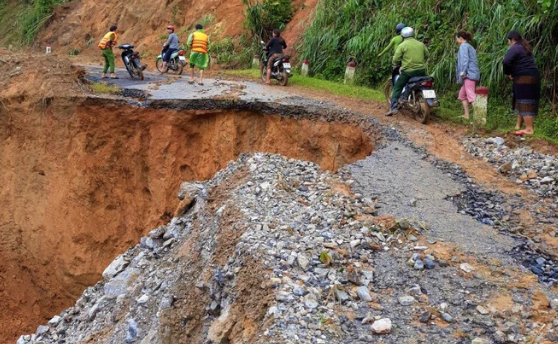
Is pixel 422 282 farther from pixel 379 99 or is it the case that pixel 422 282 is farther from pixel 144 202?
pixel 144 202

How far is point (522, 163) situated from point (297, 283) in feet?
15.4

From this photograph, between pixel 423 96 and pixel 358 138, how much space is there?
4.36ft

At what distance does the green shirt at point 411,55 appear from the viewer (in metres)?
10.4

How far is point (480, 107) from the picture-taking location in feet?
32.8

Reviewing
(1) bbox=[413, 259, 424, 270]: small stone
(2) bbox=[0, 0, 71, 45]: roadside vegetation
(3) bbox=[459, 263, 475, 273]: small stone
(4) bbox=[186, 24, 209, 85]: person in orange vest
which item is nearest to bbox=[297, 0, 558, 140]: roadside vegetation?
(4) bbox=[186, 24, 209, 85]: person in orange vest

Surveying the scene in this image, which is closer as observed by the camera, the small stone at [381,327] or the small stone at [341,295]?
the small stone at [381,327]

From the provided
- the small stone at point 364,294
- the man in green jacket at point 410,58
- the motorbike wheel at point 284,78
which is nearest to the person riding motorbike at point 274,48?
the motorbike wheel at point 284,78

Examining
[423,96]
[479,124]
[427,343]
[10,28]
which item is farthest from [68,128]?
[10,28]

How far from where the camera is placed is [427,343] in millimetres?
4387

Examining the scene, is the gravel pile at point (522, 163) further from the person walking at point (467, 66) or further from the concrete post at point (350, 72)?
the concrete post at point (350, 72)

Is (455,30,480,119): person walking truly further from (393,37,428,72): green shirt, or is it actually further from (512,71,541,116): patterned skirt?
(512,71,541,116): patterned skirt

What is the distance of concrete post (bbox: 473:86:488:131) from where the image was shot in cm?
993

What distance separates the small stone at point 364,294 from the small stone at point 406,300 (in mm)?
255

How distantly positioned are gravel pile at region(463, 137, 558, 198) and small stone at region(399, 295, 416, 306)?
10.8 feet
